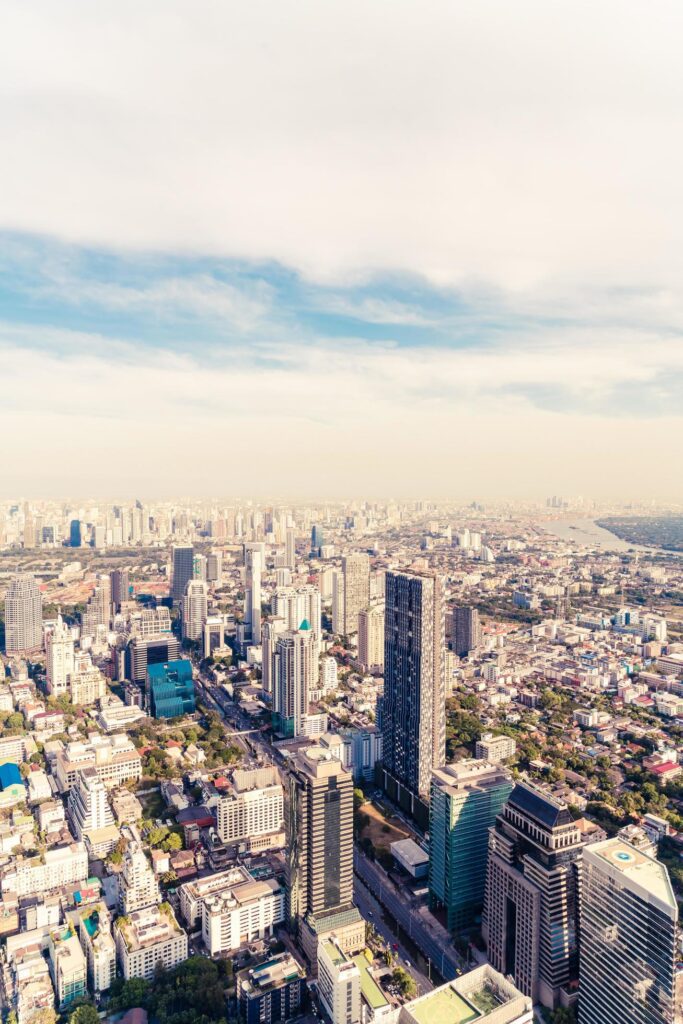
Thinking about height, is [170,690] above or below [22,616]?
below

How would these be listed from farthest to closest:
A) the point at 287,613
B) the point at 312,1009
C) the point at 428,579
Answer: the point at 287,613
the point at 428,579
the point at 312,1009

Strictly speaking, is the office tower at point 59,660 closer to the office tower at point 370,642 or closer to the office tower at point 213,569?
the office tower at point 370,642

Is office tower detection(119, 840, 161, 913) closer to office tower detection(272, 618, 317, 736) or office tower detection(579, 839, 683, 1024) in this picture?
office tower detection(579, 839, 683, 1024)

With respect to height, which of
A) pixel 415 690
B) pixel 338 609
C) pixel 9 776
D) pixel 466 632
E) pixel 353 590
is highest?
pixel 415 690

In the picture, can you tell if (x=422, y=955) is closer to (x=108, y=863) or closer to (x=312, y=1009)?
(x=312, y=1009)

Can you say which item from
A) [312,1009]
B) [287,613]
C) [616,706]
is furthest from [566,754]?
[287,613]

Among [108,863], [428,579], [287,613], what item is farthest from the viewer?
[287,613]

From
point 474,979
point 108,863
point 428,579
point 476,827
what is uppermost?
point 428,579

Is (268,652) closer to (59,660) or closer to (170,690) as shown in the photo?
(170,690)

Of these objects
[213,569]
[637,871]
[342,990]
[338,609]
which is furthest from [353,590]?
[637,871]
